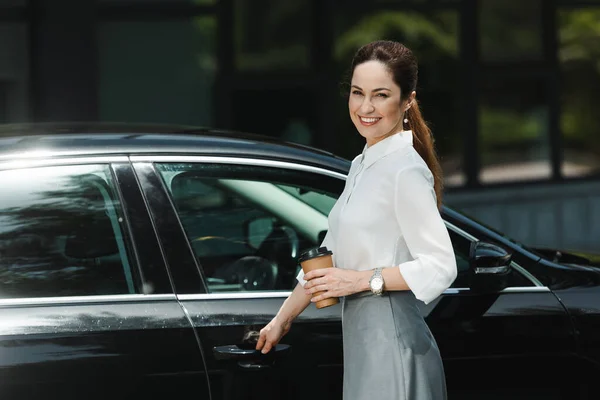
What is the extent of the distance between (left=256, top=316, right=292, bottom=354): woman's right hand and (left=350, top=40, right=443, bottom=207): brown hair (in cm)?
56

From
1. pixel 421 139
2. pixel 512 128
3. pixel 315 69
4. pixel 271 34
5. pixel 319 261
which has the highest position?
pixel 271 34

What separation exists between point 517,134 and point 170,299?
26.6 feet

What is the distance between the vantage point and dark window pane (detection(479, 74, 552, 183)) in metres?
11.0

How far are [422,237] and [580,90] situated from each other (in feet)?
28.8

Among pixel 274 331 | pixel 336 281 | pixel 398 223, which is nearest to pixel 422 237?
pixel 398 223

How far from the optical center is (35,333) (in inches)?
131

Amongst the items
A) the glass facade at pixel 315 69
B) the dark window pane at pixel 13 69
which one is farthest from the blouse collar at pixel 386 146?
the dark window pane at pixel 13 69

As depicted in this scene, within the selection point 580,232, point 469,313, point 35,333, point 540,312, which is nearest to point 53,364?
point 35,333

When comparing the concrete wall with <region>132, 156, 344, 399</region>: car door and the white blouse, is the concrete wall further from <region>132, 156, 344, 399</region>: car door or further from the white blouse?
the white blouse

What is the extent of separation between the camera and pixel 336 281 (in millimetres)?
3076

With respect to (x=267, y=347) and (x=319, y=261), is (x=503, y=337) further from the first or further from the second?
(x=319, y=261)

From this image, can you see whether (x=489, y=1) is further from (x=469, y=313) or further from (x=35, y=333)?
(x=35, y=333)

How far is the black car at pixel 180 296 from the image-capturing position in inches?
133

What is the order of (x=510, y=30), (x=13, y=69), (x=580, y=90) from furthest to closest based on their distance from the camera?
(x=580, y=90) → (x=510, y=30) → (x=13, y=69)
